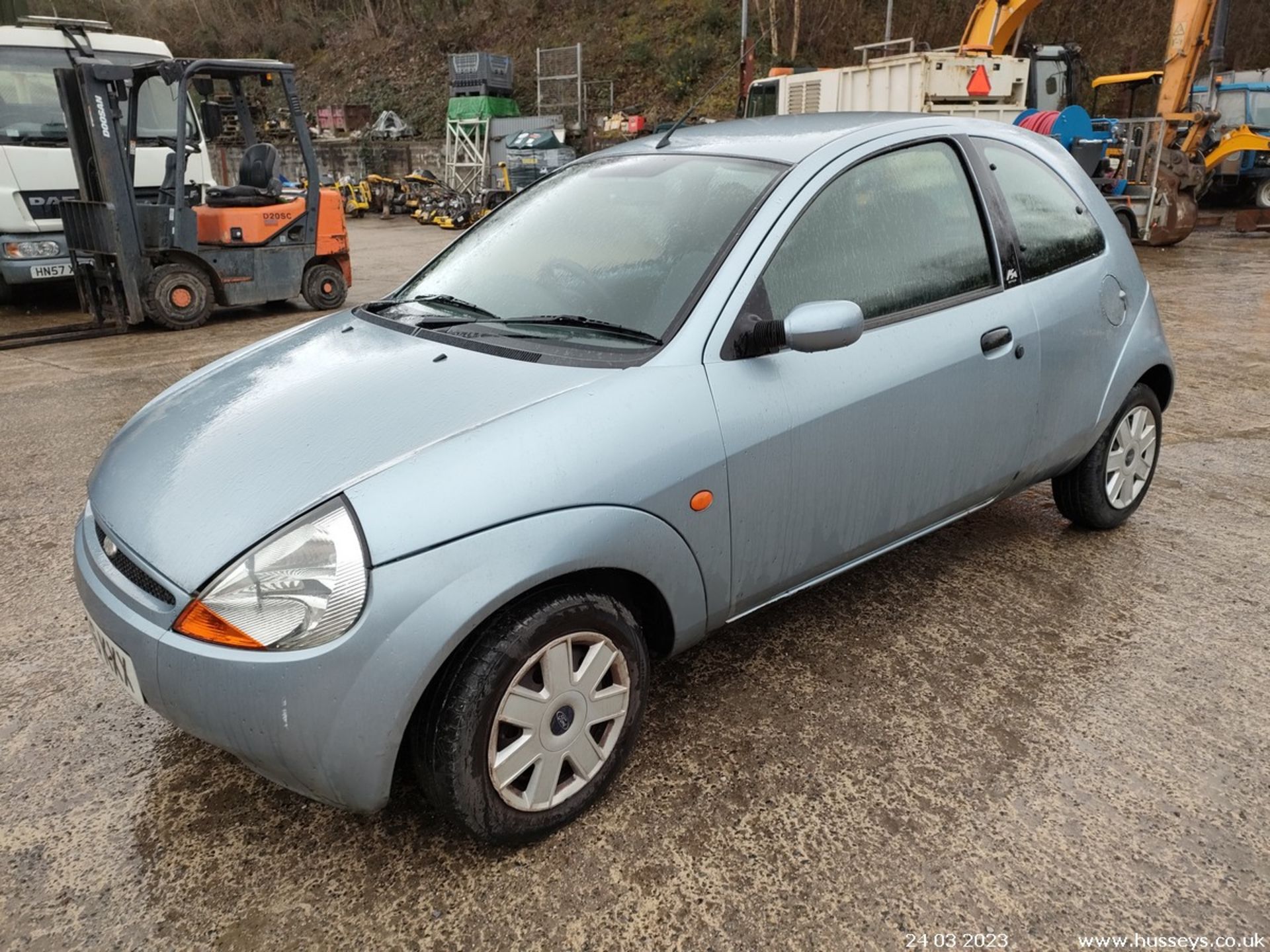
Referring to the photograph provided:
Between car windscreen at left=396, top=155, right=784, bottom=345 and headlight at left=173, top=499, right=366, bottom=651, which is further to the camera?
car windscreen at left=396, top=155, right=784, bottom=345

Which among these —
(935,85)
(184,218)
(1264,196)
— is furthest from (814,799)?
(1264,196)

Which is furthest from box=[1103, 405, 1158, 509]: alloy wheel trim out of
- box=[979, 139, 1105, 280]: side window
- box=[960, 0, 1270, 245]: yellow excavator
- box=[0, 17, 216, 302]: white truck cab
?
box=[960, 0, 1270, 245]: yellow excavator

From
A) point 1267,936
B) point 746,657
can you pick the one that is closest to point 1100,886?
point 1267,936

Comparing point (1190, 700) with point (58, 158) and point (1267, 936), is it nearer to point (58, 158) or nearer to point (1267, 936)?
point (1267, 936)

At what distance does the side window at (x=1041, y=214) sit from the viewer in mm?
2998

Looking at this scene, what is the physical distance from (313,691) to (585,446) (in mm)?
741

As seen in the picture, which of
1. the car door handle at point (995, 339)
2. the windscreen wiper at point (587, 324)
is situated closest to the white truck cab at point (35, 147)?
the windscreen wiper at point (587, 324)

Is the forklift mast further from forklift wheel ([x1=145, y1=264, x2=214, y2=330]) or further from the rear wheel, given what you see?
the rear wheel

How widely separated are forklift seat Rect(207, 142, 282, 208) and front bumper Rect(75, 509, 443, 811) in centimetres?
766

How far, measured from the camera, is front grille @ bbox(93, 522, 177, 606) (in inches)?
72.5

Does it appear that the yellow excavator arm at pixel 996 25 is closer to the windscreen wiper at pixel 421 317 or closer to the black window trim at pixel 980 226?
the black window trim at pixel 980 226

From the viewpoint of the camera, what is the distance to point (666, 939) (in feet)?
6.00

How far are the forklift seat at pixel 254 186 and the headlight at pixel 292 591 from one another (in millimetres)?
7782

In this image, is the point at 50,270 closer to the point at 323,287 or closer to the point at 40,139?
the point at 40,139
